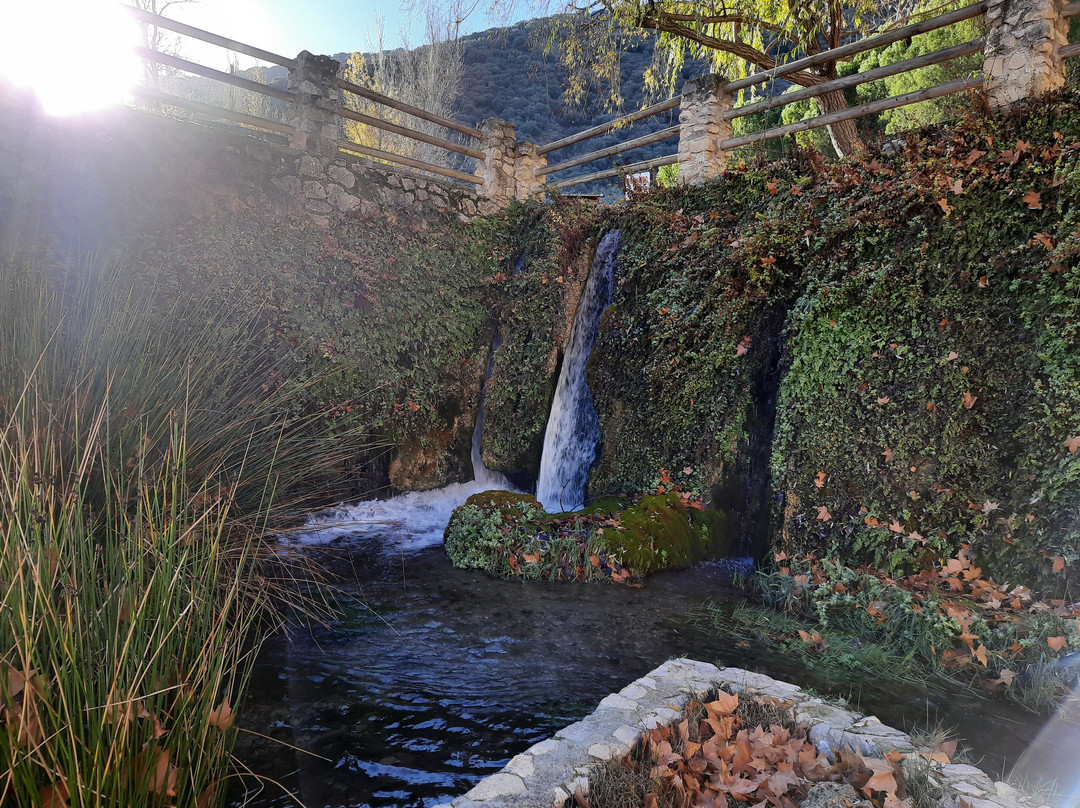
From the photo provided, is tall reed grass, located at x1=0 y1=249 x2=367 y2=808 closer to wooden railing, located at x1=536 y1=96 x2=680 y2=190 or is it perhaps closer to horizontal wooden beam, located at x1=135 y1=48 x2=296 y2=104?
horizontal wooden beam, located at x1=135 y1=48 x2=296 y2=104

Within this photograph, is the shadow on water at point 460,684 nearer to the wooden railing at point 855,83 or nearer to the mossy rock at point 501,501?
the mossy rock at point 501,501

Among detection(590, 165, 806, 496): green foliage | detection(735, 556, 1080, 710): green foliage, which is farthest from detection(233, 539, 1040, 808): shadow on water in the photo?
detection(590, 165, 806, 496): green foliage

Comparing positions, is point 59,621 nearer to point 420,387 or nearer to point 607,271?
point 420,387

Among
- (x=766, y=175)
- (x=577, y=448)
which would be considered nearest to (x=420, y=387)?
(x=577, y=448)

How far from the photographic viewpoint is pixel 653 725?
2316 millimetres

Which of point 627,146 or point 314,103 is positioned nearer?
point 314,103

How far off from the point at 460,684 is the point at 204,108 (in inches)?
248

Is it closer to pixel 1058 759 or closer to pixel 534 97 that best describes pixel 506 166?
pixel 1058 759

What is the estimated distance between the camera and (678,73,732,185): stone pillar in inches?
273

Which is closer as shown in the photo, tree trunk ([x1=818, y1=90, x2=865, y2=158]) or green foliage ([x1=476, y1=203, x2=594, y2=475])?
green foliage ([x1=476, y1=203, x2=594, y2=475])

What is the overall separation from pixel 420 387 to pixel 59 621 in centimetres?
566

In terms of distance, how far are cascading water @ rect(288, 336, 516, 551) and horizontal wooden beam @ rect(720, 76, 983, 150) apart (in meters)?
3.85

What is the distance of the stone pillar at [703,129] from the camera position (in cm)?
694

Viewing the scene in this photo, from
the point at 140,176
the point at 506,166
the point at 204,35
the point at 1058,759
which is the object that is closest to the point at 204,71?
the point at 204,35
